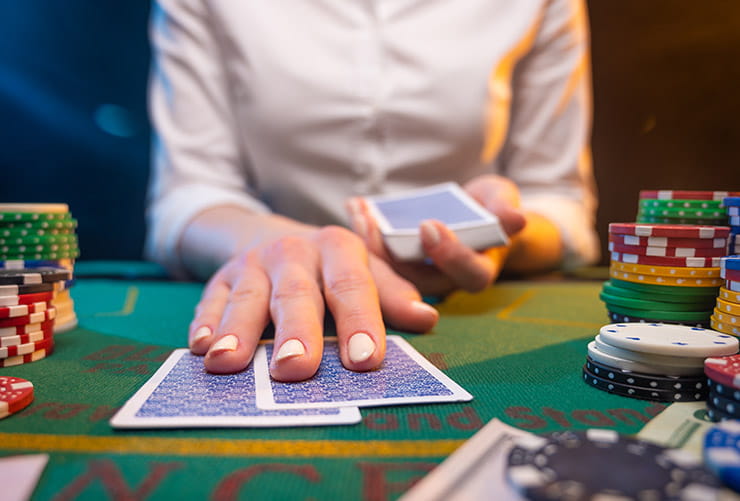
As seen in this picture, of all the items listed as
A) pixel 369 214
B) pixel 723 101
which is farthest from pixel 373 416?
pixel 723 101

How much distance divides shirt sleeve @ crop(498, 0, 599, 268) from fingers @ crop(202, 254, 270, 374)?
1.59m

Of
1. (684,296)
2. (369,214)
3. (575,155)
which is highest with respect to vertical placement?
(575,155)

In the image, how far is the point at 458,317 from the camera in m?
1.56

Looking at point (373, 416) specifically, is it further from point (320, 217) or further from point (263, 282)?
point (320, 217)

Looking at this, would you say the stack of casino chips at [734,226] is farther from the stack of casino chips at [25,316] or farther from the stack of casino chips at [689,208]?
the stack of casino chips at [25,316]

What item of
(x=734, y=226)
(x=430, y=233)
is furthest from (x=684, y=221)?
(x=430, y=233)

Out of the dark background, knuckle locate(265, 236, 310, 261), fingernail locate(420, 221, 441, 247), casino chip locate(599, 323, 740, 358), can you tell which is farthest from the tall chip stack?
the dark background

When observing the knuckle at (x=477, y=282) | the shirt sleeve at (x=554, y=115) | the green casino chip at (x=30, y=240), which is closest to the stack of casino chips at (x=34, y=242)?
the green casino chip at (x=30, y=240)

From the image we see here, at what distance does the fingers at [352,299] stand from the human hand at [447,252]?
0.67 feet

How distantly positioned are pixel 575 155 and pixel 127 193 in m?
2.49

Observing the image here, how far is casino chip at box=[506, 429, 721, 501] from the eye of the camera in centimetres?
56

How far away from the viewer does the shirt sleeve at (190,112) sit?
98.3 inches

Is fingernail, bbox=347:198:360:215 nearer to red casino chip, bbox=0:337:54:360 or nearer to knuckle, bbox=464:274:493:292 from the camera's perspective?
knuckle, bbox=464:274:493:292

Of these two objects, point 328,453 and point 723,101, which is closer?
point 328,453
